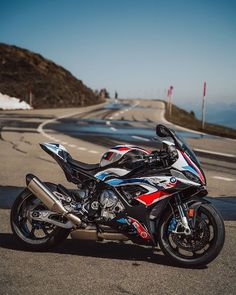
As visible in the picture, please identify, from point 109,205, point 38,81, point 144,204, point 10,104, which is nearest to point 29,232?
point 109,205

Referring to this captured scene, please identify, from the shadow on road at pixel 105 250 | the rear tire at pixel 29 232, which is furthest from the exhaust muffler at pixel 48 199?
the shadow on road at pixel 105 250

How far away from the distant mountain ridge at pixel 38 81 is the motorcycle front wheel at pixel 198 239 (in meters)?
38.0

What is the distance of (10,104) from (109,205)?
3343 cm

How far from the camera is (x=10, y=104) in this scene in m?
36.6

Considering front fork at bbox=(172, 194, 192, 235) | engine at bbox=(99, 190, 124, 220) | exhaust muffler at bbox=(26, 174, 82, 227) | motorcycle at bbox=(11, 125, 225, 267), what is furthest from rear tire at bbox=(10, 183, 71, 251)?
front fork at bbox=(172, 194, 192, 235)

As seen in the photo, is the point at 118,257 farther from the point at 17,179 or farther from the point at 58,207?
the point at 17,179

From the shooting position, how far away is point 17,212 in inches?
193

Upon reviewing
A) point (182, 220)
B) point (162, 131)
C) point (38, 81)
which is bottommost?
point (38, 81)

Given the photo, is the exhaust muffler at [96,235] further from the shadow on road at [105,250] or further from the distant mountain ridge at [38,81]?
the distant mountain ridge at [38,81]

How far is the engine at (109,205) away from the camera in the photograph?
4.53 meters

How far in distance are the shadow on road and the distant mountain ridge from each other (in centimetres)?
3715

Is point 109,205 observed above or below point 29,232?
above

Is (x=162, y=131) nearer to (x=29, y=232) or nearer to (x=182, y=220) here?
(x=182, y=220)

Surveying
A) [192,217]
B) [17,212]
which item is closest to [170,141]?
[192,217]
